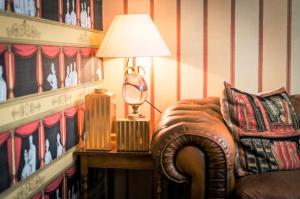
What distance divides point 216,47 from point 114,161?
1.05 m

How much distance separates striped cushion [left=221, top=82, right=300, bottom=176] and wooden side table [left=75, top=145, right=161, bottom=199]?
0.47m

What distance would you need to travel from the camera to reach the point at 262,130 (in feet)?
6.93

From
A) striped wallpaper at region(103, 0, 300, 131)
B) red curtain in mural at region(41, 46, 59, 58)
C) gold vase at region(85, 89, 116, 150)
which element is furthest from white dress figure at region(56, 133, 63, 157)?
striped wallpaper at region(103, 0, 300, 131)

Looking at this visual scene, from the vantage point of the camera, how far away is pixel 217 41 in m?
2.73

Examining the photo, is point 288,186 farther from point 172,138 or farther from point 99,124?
point 99,124

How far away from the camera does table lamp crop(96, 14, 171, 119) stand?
7.38ft

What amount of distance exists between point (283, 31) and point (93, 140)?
1.42 m

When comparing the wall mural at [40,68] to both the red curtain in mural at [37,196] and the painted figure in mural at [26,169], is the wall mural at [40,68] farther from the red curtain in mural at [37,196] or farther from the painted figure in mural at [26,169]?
the red curtain in mural at [37,196]

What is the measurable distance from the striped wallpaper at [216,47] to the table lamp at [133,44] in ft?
1.32

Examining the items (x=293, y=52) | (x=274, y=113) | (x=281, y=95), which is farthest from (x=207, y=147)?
(x=293, y=52)

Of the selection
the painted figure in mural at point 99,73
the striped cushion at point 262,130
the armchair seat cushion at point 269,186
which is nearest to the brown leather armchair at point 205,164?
the armchair seat cushion at point 269,186

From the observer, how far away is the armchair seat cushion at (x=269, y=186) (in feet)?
5.63

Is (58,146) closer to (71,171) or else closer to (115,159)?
(71,171)

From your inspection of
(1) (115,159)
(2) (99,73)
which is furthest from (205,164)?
(2) (99,73)
